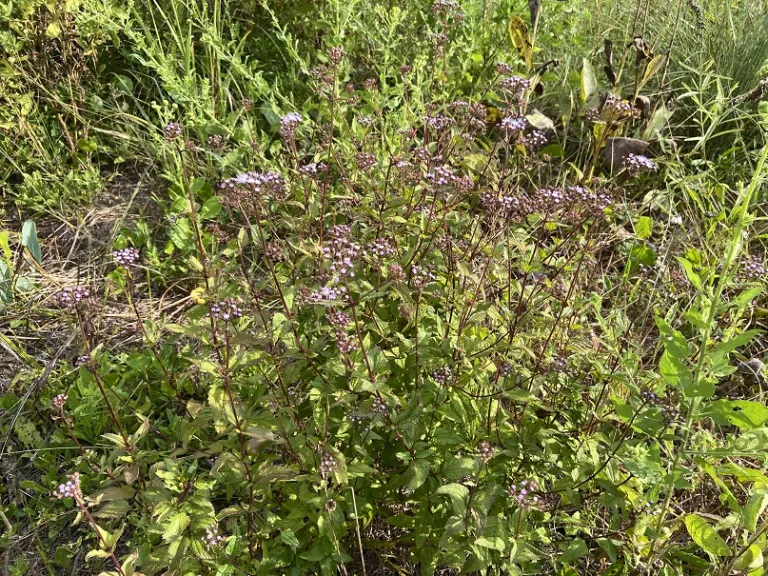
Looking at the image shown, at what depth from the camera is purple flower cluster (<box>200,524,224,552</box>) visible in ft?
5.60

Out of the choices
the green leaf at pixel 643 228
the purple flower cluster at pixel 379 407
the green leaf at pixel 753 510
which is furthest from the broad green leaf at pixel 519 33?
the green leaf at pixel 753 510

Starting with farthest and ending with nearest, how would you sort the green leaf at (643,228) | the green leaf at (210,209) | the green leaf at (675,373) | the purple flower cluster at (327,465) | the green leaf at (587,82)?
the green leaf at (587,82) < the green leaf at (210,209) < the green leaf at (643,228) < the purple flower cluster at (327,465) < the green leaf at (675,373)

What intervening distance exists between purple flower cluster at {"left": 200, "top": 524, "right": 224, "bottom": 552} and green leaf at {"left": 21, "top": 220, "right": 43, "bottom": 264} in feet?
7.02

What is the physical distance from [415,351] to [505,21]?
9.58 ft

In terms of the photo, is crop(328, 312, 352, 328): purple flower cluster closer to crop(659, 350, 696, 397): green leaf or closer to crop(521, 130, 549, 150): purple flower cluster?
crop(659, 350, 696, 397): green leaf

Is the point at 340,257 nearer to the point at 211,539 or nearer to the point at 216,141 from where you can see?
the point at 211,539

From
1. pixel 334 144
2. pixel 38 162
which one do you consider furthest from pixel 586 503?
pixel 38 162

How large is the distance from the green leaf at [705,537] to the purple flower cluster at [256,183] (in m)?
1.57

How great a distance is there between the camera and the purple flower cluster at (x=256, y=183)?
1913mm

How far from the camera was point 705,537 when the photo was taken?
171 centimetres

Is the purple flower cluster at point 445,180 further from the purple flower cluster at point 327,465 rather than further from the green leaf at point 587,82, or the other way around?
the green leaf at point 587,82

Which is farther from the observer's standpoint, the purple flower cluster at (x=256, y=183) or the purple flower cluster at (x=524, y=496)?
the purple flower cluster at (x=256, y=183)

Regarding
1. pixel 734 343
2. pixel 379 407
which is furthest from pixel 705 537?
pixel 379 407

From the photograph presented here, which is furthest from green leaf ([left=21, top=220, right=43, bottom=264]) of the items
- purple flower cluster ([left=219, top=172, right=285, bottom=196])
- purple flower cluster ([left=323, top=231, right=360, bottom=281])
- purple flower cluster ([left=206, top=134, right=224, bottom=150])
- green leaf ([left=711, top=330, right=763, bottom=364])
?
green leaf ([left=711, top=330, right=763, bottom=364])
